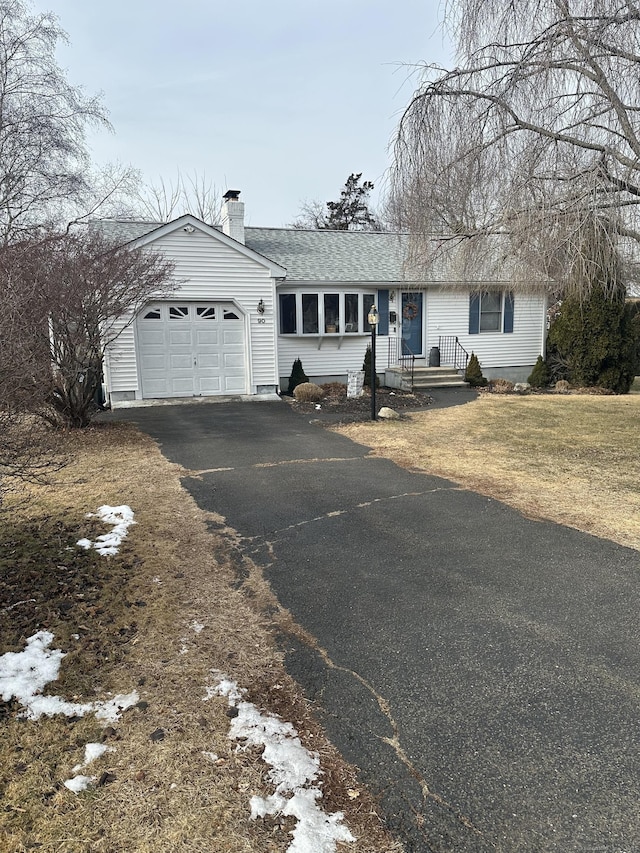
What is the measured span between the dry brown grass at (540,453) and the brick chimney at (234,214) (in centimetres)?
717

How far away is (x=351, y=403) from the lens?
12.3 m

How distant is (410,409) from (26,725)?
33.4 feet

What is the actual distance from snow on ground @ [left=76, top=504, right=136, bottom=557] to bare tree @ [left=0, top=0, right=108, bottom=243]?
13524 millimetres

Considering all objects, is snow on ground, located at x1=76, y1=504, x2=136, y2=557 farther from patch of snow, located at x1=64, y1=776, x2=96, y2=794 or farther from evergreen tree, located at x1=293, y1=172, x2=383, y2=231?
evergreen tree, located at x1=293, y1=172, x2=383, y2=231

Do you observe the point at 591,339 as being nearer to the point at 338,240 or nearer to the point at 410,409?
the point at 410,409

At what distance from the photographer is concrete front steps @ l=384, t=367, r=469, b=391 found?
14648 mm

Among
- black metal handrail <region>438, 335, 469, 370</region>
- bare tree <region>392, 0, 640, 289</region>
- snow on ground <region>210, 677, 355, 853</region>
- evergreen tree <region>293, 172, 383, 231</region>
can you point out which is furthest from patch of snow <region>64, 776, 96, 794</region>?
evergreen tree <region>293, 172, 383, 231</region>

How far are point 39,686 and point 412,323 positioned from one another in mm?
14388

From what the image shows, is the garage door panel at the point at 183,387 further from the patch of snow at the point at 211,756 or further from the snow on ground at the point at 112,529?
the patch of snow at the point at 211,756

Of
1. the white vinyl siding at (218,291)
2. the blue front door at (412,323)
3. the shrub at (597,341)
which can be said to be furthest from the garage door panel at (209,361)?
the shrub at (597,341)

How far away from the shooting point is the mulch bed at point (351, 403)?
10984 millimetres

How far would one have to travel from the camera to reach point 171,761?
2.19 meters

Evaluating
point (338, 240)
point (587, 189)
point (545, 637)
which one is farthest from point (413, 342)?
point (545, 637)

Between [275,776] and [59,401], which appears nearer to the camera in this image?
[275,776]
